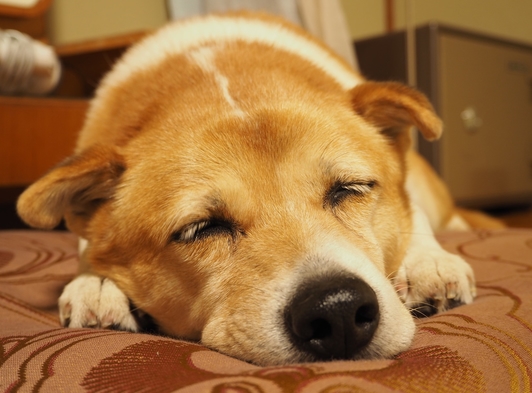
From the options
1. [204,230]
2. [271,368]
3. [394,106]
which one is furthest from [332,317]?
[394,106]

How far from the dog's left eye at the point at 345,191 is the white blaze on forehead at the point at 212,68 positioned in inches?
13.8

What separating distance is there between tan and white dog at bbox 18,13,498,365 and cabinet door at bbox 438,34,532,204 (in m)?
3.19

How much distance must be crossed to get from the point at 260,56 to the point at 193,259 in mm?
895

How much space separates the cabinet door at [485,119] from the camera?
15.8ft

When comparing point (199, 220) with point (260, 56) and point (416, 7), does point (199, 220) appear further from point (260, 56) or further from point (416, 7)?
point (416, 7)

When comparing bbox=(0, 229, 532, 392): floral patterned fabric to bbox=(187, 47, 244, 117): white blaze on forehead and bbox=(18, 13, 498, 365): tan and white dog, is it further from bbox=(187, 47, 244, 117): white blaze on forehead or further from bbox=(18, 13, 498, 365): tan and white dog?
bbox=(187, 47, 244, 117): white blaze on forehead

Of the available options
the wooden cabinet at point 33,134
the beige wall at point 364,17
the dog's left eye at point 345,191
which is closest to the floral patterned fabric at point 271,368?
the dog's left eye at point 345,191

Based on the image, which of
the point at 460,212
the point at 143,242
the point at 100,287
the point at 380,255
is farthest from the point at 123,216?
the point at 460,212

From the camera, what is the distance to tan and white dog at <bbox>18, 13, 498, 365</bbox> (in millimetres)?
1177

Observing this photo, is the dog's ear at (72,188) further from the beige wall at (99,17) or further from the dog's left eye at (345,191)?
the beige wall at (99,17)

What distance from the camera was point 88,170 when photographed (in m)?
1.54

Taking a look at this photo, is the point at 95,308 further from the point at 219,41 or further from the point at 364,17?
the point at 364,17

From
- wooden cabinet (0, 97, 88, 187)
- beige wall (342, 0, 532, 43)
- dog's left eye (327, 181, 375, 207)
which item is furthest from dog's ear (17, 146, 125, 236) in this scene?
beige wall (342, 0, 532, 43)

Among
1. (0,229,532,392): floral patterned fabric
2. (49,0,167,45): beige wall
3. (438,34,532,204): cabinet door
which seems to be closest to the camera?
(0,229,532,392): floral patterned fabric
